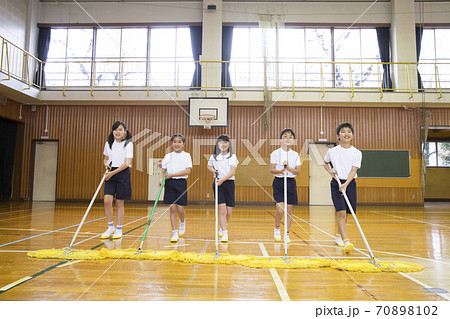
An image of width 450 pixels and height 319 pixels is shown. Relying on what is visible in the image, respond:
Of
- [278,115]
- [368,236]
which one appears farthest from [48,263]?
[278,115]

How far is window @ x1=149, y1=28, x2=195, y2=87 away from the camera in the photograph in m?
9.88

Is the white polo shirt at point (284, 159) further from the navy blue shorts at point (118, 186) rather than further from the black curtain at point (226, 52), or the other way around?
the black curtain at point (226, 52)

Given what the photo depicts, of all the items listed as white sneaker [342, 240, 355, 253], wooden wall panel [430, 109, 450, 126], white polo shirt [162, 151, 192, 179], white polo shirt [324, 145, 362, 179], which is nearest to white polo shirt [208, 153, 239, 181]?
white polo shirt [162, 151, 192, 179]

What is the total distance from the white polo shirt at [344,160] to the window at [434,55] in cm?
883

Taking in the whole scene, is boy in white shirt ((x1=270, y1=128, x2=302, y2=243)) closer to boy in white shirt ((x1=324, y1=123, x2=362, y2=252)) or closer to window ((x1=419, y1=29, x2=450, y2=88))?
boy in white shirt ((x1=324, y1=123, x2=362, y2=252))

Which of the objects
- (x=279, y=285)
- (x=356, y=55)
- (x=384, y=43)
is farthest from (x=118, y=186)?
(x=384, y=43)

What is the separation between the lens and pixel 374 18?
1007 centimetres

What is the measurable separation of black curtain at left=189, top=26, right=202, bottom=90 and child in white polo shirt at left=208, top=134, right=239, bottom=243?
266 inches

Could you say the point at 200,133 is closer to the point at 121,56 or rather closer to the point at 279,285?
the point at 121,56

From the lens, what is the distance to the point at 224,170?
3473mm

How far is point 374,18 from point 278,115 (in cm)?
490

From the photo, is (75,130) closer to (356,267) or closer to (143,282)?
(143,282)

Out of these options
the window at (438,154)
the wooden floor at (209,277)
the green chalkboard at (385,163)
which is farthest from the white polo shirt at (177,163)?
the window at (438,154)
